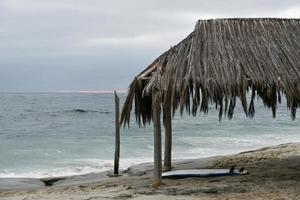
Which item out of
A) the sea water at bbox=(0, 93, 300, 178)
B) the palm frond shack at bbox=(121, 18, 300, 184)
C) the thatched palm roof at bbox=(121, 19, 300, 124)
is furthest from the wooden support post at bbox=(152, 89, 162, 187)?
the sea water at bbox=(0, 93, 300, 178)

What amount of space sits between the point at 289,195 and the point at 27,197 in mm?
4177

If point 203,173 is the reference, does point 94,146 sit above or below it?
below

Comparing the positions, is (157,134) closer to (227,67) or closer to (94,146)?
(227,67)

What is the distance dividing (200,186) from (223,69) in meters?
1.88

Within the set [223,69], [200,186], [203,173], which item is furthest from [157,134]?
[203,173]

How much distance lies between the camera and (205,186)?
830 centimetres

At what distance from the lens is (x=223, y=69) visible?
8.00m

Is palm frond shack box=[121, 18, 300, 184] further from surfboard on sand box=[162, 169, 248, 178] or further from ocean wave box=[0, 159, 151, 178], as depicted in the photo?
ocean wave box=[0, 159, 151, 178]

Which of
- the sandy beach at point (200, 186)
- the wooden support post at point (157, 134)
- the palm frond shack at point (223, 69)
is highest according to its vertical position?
the palm frond shack at point (223, 69)

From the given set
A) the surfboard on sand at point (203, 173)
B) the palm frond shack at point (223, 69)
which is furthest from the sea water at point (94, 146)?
the palm frond shack at point (223, 69)

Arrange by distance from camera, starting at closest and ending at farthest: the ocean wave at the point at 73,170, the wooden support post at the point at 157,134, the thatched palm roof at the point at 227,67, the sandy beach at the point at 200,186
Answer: the sandy beach at the point at 200,186
the thatched palm roof at the point at 227,67
the wooden support post at the point at 157,134
the ocean wave at the point at 73,170

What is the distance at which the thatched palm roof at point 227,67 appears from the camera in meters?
7.79

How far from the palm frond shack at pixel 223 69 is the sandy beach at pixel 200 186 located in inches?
24.7

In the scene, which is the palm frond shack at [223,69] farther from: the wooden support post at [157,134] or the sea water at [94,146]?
the sea water at [94,146]
